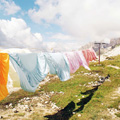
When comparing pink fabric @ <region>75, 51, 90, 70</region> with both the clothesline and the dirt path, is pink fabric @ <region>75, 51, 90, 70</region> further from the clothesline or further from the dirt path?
the dirt path

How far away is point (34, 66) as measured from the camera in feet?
20.8

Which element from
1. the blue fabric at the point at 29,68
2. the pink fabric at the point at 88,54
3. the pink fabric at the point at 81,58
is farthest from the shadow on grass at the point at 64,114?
the pink fabric at the point at 88,54

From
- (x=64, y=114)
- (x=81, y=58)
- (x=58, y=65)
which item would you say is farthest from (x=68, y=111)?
(x=81, y=58)

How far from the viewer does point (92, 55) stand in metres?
11.6

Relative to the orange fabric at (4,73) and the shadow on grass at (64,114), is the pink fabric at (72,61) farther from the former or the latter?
the orange fabric at (4,73)

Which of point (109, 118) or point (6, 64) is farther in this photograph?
point (109, 118)

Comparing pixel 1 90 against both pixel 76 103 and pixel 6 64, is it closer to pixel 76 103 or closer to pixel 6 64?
pixel 6 64

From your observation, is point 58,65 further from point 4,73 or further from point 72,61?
point 4,73

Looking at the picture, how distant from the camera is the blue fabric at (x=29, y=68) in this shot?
5.57 m

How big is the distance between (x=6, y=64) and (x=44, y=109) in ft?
19.7

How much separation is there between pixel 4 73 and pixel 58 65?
10.3 ft

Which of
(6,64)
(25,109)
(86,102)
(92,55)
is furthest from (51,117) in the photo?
(92,55)

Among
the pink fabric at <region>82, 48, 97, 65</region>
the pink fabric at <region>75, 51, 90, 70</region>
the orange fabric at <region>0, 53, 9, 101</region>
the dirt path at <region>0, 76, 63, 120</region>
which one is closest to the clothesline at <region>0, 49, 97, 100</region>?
the orange fabric at <region>0, 53, 9, 101</region>

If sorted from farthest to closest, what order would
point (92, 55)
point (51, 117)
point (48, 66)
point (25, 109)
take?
point (92, 55) < point (25, 109) < point (51, 117) < point (48, 66)
